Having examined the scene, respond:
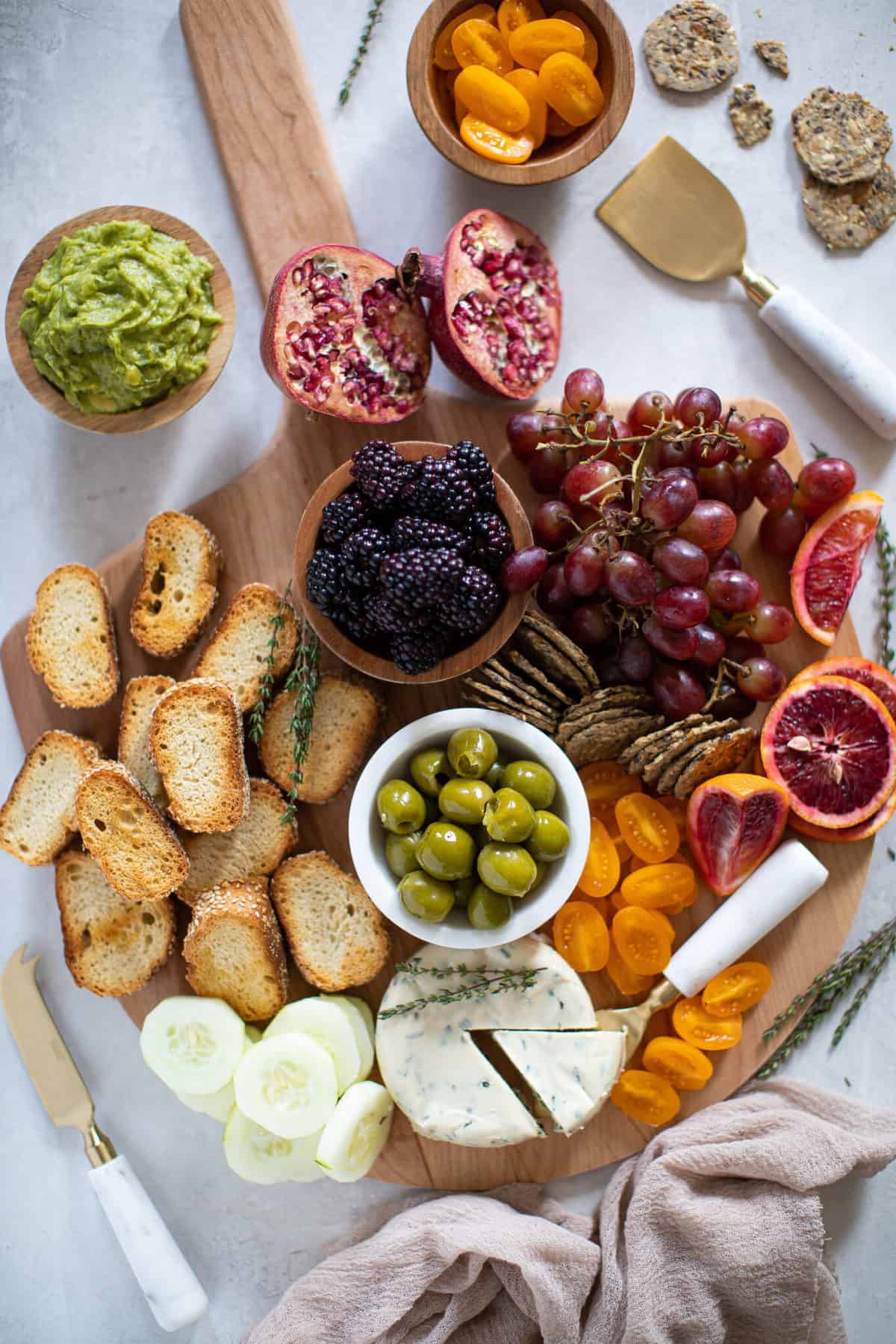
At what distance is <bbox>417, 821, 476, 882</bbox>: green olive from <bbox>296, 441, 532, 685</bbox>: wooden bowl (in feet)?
0.91

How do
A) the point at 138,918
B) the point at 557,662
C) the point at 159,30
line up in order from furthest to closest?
the point at 159,30 < the point at 138,918 < the point at 557,662

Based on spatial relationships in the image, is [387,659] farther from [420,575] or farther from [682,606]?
[682,606]

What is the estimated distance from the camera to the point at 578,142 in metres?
1.99

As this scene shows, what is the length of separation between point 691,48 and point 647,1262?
2655 mm

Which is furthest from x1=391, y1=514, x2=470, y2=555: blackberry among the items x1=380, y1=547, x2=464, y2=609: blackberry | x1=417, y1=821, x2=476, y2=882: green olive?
x1=417, y1=821, x2=476, y2=882: green olive

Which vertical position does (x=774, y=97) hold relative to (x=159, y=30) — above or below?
above

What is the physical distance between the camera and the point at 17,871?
2.25 metres

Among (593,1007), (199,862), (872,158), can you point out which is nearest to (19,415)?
(199,862)

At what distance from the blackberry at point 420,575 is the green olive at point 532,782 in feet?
1.23

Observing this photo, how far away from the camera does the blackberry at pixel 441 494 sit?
172cm

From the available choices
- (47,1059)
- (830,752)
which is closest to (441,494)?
(830,752)

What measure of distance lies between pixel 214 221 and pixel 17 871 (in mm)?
1579

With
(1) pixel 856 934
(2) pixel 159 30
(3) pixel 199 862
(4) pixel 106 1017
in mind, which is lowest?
(4) pixel 106 1017

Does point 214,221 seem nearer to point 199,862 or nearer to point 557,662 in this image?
point 557,662
